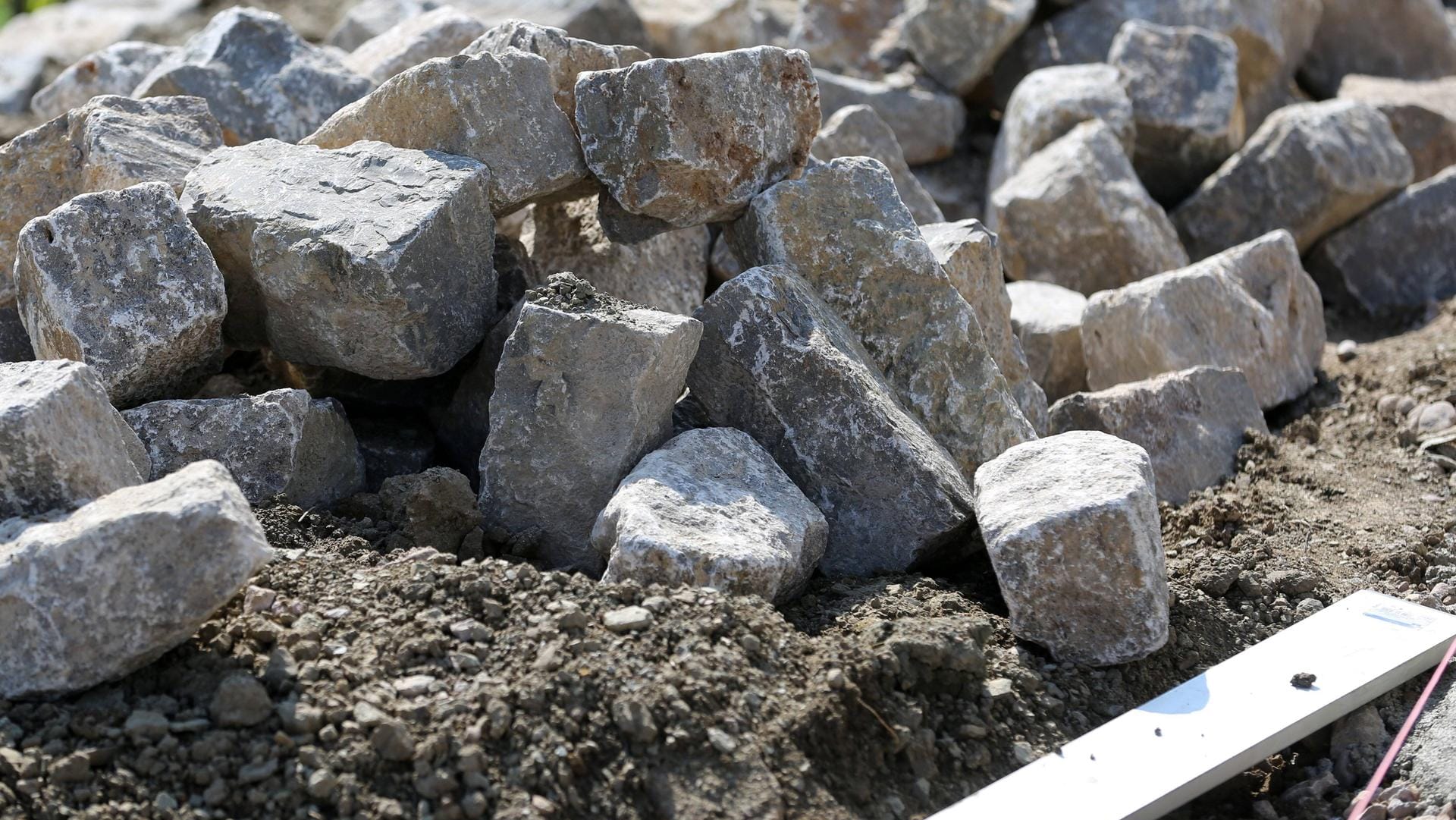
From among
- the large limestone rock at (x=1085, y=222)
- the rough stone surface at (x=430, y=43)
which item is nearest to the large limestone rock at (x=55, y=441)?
the rough stone surface at (x=430, y=43)

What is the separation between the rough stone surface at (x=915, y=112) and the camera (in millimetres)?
6203

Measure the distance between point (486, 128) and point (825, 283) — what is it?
981 millimetres

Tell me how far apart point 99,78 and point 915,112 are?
11.3 ft

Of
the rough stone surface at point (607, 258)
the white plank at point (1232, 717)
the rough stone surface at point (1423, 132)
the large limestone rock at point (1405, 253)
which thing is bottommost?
the large limestone rock at point (1405, 253)

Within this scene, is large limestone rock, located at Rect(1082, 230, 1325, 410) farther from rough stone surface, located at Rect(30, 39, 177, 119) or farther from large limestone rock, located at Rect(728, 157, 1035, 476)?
rough stone surface, located at Rect(30, 39, 177, 119)

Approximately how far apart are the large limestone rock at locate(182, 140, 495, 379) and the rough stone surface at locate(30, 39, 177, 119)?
1.71 m

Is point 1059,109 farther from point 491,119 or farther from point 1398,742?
point 1398,742

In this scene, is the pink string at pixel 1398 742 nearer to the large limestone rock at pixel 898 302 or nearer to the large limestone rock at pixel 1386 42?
the large limestone rock at pixel 898 302

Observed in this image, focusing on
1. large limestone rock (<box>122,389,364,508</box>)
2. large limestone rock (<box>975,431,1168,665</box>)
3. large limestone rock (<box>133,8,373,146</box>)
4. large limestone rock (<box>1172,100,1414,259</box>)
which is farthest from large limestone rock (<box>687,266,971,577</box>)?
large limestone rock (<box>1172,100,1414,259</box>)

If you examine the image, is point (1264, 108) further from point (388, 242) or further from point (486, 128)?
point (388, 242)

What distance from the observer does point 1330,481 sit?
4.01m

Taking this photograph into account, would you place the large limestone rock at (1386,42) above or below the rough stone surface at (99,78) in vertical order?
below

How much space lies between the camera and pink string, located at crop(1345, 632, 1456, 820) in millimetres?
2660

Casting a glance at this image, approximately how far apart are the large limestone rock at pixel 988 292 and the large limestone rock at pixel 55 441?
218 cm
